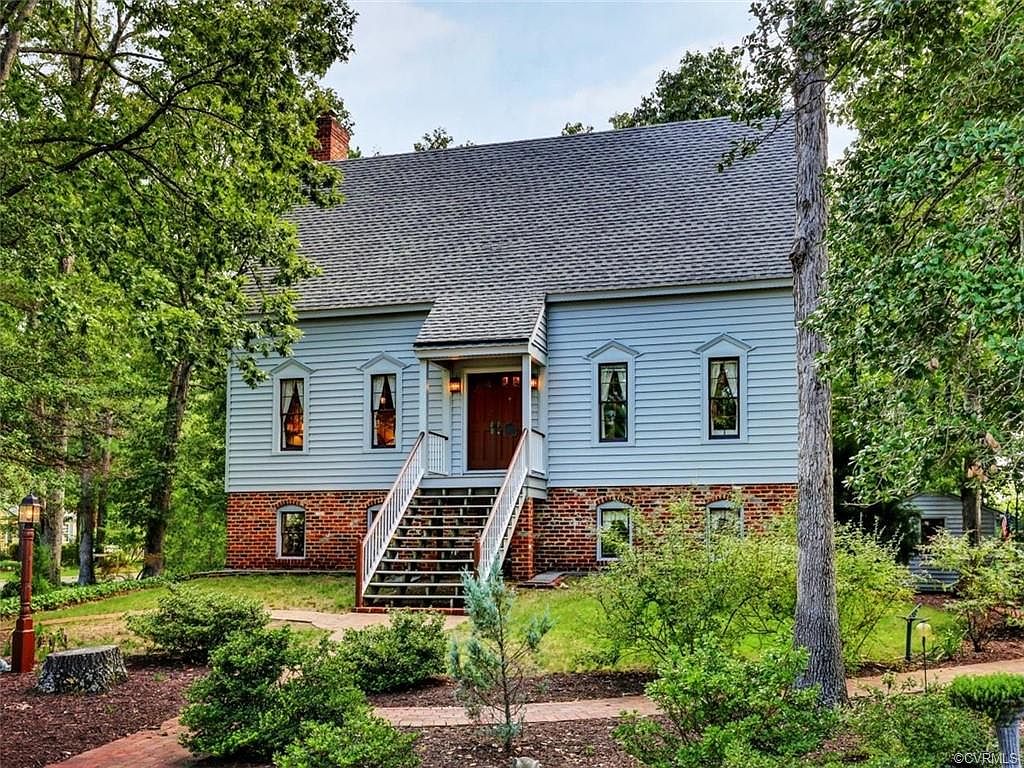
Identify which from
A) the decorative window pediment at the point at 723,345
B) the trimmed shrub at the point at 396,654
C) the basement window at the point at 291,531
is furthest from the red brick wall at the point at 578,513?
the trimmed shrub at the point at 396,654

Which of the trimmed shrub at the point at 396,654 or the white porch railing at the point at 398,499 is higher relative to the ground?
the white porch railing at the point at 398,499

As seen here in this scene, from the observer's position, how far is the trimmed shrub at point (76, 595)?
14688 mm

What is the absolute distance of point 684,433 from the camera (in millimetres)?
15656

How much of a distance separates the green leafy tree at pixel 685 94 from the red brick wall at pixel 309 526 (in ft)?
51.0

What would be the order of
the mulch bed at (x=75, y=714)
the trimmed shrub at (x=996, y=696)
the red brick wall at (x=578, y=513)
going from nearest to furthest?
1. the trimmed shrub at (x=996, y=696)
2. the mulch bed at (x=75, y=714)
3. the red brick wall at (x=578, y=513)

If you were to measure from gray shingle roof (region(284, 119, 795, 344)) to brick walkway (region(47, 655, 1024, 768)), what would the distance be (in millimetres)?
8646

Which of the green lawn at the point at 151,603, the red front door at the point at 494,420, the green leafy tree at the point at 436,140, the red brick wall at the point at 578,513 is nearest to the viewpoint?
the green lawn at the point at 151,603

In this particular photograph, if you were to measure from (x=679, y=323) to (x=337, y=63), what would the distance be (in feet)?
24.7

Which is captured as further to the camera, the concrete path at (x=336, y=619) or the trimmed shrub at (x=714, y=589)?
the concrete path at (x=336, y=619)

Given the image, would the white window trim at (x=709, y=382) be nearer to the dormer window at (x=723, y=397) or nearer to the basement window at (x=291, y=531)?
the dormer window at (x=723, y=397)

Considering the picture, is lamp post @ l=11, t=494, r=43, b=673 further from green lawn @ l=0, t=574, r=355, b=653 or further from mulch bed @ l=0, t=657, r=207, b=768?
green lawn @ l=0, t=574, r=355, b=653

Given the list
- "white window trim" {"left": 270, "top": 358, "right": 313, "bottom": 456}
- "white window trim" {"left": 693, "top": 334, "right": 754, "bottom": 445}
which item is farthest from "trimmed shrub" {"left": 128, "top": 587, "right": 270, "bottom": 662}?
"white window trim" {"left": 693, "top": 334, "right": 754, "bottom": 445}

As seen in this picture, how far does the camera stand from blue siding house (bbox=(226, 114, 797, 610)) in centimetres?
1523

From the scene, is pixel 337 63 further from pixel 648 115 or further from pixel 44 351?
pixel 648 115
